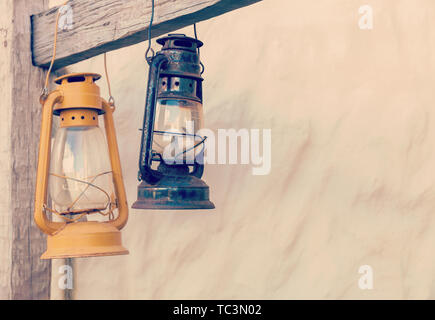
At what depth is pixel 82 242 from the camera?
1418 millimetres

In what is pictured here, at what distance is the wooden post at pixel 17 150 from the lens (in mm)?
1805

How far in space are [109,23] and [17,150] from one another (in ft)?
1.74

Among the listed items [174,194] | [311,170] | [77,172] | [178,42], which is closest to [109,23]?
[178,42]

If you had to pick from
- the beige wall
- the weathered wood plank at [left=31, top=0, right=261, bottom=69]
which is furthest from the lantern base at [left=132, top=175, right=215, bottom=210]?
the beige wall

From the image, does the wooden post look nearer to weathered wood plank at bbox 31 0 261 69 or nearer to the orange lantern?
weathered wood plank at bbox 31 0 261 69

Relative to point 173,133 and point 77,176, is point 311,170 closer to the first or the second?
point 173,133

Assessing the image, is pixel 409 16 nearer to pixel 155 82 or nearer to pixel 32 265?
pixel 155 82

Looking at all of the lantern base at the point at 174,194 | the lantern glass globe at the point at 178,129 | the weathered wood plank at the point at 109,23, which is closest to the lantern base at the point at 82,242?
the lantern base at the point at 174,194

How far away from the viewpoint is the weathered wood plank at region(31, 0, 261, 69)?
1.43 m

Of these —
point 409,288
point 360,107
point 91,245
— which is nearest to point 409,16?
point 360,107

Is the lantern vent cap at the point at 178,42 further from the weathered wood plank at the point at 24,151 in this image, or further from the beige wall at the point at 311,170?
the beige wall at the point at 311,170

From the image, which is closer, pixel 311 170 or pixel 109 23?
pixel 109 23

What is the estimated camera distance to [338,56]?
221 centimetres

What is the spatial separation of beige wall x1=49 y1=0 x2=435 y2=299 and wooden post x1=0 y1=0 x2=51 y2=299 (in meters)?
0.59
